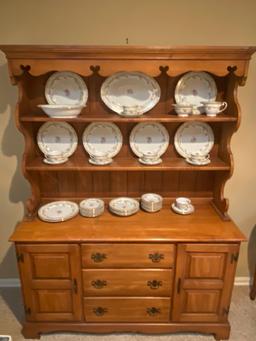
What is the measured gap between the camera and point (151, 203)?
66.4 inches

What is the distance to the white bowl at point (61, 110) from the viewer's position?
1.45 m

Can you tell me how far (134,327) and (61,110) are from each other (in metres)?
1.46

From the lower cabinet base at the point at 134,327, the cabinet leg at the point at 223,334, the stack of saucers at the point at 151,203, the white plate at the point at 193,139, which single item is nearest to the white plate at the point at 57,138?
the stack of saucers at the point at 151,203

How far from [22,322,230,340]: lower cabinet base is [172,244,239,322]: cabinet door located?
Answer: 51mm

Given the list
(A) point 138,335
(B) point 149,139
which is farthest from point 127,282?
(B) point 149,139

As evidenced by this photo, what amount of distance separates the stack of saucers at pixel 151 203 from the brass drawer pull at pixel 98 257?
42 centimetres

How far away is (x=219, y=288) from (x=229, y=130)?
97 centimetres

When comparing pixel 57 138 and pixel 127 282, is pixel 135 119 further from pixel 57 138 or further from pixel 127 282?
pixel 127 282

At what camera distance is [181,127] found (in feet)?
5.60

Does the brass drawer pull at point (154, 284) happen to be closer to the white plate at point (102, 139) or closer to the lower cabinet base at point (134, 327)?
the lower cabinet base at point (134, 327)

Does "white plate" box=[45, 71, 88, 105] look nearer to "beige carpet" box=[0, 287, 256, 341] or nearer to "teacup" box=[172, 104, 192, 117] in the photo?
"teacup" box=[172, 104, 192, 117]

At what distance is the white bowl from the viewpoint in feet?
4.76

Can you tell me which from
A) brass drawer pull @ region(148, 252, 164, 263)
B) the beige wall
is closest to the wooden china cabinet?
brass drawer pull @ region(148, 252, 164, 263)

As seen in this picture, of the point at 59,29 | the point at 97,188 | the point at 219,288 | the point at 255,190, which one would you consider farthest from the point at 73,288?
the point at 59,29
